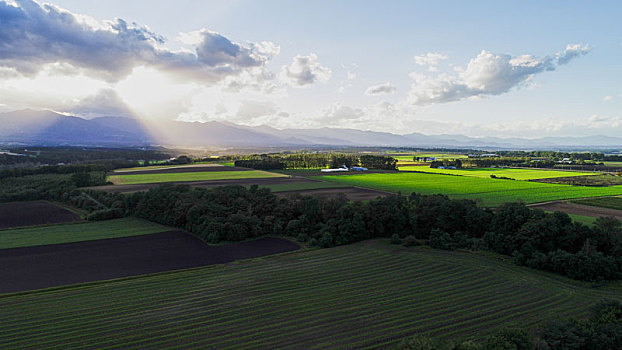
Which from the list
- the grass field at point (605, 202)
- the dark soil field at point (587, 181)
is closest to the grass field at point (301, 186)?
the grass field at point (605, 202)

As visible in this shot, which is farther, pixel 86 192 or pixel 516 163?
pixel 516 163

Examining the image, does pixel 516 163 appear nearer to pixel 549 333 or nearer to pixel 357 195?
pixel 357 195

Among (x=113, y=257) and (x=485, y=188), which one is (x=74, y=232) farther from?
(x=485, y=188)

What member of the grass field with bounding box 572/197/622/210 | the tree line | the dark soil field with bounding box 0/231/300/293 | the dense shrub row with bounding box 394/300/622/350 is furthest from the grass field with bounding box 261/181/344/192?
the dense shrub row with bounding box 394/300/622/350

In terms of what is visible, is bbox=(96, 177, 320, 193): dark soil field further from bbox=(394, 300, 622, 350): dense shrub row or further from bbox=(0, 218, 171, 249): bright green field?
bbox=(394, 300, 622, 350): dense shrub row

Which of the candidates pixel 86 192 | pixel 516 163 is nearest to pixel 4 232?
pixel 86 192

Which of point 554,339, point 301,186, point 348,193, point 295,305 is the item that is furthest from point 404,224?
point 301,186
